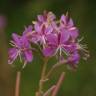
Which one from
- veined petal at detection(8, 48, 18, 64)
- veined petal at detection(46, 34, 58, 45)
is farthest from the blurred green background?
veined petal at detection(46, 34, 58, 45)

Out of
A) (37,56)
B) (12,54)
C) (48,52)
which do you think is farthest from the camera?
(37,56)

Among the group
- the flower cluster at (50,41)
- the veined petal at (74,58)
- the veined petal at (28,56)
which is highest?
the flower cluster at (50,41)

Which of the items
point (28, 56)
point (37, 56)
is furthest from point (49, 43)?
point (37, 56)

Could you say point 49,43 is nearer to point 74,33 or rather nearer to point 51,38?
point 51,38

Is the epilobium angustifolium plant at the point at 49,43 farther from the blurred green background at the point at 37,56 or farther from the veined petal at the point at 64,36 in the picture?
the blurred green background at the point at 37,56

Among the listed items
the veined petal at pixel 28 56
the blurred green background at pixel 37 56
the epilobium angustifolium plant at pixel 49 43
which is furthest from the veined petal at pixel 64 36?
the blurred green background at pixel 37 56

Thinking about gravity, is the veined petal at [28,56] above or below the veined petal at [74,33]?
below

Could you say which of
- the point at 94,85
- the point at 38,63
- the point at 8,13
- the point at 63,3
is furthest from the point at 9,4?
the point at 94,85
